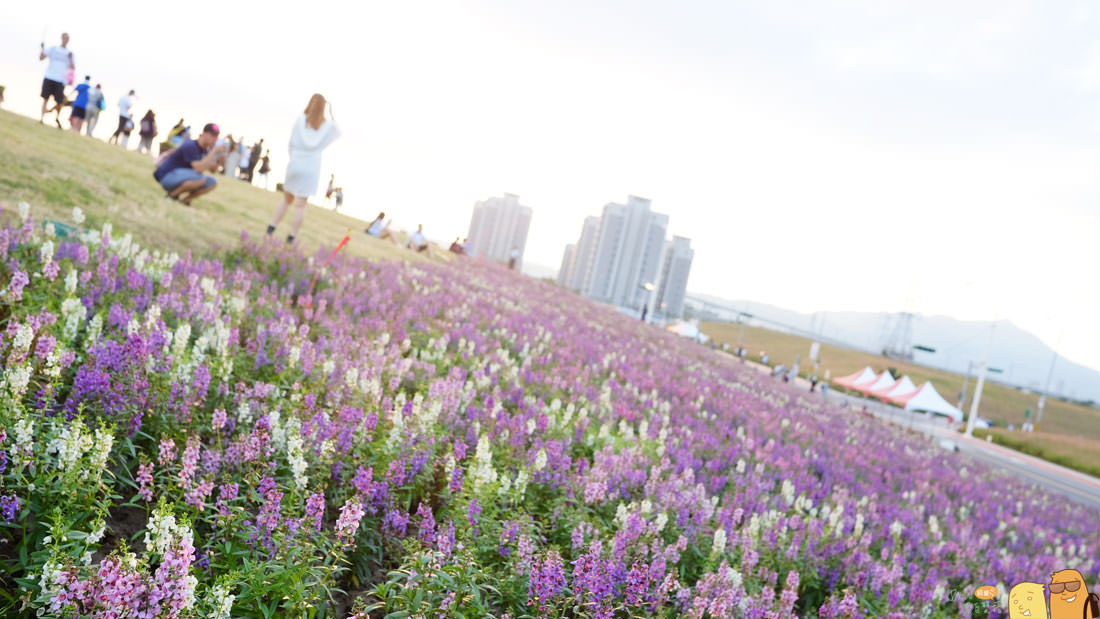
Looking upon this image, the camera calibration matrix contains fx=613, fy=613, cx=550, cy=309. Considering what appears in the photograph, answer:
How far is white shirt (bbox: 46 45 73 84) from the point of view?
19203 mm

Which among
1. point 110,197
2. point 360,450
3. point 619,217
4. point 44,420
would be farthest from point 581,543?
point 619,217

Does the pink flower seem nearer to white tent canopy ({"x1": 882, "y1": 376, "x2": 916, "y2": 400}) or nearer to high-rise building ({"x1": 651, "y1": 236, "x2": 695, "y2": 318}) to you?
white tent canopy ({"x1": 882, "y1": 376, "x2": 916, "y2": 400})

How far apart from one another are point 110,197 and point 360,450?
9.37 m

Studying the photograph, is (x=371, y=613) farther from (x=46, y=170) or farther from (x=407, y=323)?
(x=46, y=170)

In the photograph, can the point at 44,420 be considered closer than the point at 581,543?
Yes

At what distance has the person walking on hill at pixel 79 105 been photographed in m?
22.0

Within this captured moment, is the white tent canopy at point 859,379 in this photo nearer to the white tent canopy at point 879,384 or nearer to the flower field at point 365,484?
the white tent canopy at point 879,384

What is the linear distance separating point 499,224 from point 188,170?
513 feet

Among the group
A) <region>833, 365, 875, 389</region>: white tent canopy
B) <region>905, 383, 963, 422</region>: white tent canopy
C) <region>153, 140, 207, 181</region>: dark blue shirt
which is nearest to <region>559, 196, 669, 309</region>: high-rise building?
<region>833, 365, 875, 389</region>: white tent canopy

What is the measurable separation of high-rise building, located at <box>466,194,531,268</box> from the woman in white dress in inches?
5974

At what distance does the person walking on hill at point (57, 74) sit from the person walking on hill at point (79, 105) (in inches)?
89.0

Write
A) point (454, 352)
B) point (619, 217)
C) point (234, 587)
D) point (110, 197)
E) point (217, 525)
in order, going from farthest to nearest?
point (619, 217)
point (110, 197)
point (454, 352)
point (217, 525)
point (234, 587)

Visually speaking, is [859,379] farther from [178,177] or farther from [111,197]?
[111,197]

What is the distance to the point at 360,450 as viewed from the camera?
Result: 4.59 metres
